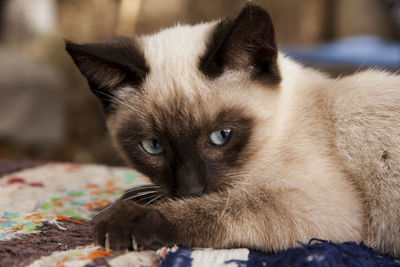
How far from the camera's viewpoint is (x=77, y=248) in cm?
121

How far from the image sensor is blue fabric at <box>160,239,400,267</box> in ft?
3.48

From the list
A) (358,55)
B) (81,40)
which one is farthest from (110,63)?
(81,40)

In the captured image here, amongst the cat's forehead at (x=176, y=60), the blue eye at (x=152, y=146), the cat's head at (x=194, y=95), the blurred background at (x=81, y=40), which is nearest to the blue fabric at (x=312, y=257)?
the cat's head at (x=194, y=95)

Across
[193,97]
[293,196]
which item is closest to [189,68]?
[193,97]

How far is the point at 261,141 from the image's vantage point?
4.83 feet

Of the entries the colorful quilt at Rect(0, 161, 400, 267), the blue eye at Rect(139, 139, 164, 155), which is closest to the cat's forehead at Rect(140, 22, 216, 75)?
the blue eye at Rect(139, 139, 164, 155)

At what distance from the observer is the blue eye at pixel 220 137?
1.38 m

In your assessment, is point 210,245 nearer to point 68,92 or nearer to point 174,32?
point 174,32

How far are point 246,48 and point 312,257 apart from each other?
2.26 ft

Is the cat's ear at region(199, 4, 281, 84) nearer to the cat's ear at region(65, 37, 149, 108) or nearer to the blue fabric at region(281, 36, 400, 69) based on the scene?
the cat's ear at region(65, 37, 149, 108)

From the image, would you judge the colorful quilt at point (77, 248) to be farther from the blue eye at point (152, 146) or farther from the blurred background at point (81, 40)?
the blurred background at point (81, 40)

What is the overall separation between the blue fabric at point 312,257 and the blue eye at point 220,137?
0.36 metres

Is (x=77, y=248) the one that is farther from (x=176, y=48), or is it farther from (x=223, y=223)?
(x=176, y=48)

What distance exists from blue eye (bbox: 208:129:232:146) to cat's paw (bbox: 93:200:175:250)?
0.30 m
